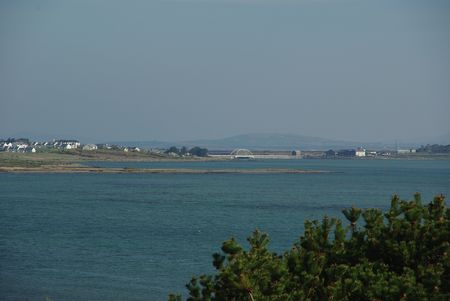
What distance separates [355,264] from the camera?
27.3ft

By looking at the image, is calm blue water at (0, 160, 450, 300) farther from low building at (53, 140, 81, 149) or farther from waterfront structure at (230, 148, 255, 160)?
waterfront structure at (230, 148, 255, 160)

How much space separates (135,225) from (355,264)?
21686 mm

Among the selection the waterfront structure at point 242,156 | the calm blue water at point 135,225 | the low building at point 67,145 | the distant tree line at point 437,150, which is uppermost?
the distant tree line at point 437,150

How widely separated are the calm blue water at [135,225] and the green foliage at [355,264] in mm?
8179

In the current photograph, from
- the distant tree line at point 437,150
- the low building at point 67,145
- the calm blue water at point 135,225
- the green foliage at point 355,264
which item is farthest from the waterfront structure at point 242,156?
the green foliage at point 355,264

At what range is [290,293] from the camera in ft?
25.0

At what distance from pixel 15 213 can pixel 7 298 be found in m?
18.2

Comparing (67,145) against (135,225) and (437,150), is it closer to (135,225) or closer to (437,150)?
(437,150)

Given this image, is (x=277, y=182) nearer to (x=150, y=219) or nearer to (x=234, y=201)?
(x=234, y=201)

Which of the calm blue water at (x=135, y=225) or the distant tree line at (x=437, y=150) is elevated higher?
the distant tree line at (x=437, y=150)

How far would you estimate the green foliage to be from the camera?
7.47 m

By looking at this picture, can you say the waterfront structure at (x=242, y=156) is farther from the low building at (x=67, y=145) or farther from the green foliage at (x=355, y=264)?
the green foliage at (x=355, y=264)

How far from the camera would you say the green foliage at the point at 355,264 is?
7469 millimetres

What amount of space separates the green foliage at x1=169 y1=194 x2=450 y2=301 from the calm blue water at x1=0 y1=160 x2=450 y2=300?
818cm
